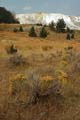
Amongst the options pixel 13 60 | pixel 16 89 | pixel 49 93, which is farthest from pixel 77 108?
pixel 13 60

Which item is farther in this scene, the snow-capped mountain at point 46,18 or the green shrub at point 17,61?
the snow-capped mountain at point 46,18

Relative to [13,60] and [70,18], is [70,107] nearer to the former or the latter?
[13,60]

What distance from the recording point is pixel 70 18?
168500mm

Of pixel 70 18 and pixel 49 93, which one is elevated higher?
pixel 49 93

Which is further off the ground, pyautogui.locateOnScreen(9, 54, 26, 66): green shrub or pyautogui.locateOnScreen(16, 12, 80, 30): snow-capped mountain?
pyautogui.locateOnScreen(9, 54, 26, 66): green shrub

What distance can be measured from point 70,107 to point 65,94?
98 cm

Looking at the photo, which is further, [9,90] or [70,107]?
[9,90]

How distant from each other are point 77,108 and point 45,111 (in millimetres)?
966

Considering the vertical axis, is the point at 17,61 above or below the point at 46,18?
above

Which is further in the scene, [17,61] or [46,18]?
[46,18]

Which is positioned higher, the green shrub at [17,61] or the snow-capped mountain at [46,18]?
the green shrub at [17,61]

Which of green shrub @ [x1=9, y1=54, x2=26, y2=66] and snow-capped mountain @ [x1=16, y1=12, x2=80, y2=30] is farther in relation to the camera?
snow-capped mountain @ [x1=16, y1=12, x2=80, y2=30]

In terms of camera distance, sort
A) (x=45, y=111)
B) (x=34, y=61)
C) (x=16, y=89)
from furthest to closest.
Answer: (x=34, y=61) < (x=16, y=89) < (x=45, y=111)

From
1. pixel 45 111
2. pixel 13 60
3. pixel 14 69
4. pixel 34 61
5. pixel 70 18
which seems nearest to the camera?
pixel 45 111
